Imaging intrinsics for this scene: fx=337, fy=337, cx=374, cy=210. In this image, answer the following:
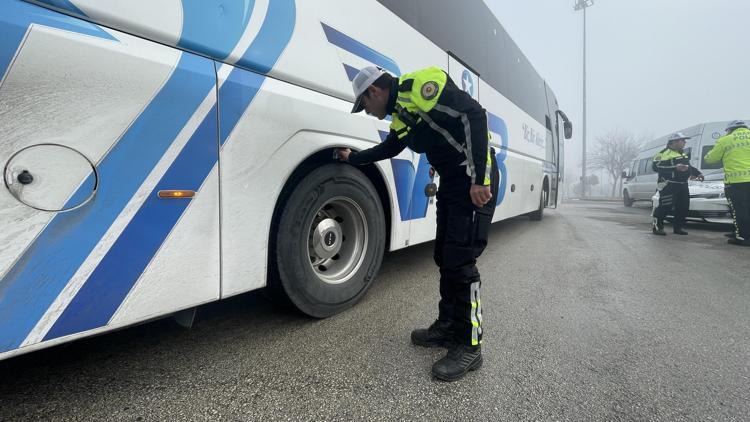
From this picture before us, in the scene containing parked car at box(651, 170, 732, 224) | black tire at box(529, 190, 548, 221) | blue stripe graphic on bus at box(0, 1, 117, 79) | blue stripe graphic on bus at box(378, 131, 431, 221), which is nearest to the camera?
blue stripe graphic on bus at box(0, 1, 117, 79)

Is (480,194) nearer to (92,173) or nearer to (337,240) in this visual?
(337,240)

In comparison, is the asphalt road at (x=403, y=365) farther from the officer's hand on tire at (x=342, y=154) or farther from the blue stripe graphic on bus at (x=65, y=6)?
the blue stripe graphic on bus at (x=65, y=6)

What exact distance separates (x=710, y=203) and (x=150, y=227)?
9663mm

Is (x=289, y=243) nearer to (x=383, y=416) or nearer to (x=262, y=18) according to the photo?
(x=383, y=416)

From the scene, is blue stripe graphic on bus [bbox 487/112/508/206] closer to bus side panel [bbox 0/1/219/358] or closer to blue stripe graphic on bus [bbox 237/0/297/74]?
blue stripe graphic on bus [bbox 237/0/297/74]

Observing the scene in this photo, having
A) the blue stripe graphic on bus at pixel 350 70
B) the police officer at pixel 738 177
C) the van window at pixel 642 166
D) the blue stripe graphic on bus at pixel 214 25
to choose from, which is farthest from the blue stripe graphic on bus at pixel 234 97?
the van window at pixel 642 166

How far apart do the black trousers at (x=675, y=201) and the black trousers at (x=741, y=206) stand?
25.8 inches

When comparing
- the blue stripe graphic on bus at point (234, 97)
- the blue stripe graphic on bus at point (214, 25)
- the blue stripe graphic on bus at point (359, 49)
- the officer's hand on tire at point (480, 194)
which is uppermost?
the blue stripe graphic on bus at point (359, 49)

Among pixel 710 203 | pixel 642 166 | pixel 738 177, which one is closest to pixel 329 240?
pixel 738 177

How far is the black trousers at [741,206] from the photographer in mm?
5281

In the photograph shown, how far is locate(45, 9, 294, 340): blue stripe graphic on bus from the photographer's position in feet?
4.12

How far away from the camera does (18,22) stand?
3.49 feet

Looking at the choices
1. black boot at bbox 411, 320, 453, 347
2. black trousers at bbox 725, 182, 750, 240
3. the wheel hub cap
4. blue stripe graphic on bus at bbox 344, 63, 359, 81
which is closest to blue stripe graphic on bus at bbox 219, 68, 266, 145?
blue stripe graphic on bus at bbox 344, 63, 359, 81

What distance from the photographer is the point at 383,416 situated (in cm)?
137
